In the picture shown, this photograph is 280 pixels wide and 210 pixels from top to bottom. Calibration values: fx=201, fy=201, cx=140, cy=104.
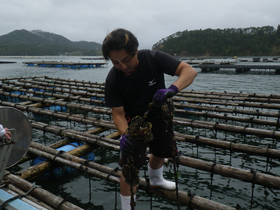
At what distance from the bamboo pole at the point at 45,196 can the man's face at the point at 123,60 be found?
94.8 inches

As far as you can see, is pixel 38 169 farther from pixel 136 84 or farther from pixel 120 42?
pixel 120 42

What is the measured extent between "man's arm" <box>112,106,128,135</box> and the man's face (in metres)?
0.55

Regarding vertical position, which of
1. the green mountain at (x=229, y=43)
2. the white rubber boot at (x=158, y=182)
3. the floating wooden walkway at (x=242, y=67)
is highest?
the green mountain at (x=229, y=43)

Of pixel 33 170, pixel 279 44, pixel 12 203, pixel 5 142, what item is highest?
pixel 279 44

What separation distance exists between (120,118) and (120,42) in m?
1.08

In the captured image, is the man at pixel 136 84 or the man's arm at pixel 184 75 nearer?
the man at pixel 136 84

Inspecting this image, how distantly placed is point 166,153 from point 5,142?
2.48 m

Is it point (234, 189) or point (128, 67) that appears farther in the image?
point (234, 189)

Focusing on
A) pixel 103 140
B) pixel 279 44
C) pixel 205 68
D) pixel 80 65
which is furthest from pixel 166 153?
pixel 279 44

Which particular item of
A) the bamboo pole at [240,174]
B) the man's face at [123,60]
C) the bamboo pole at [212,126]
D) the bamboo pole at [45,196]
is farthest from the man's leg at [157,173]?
the bamboo pole at [212,126]

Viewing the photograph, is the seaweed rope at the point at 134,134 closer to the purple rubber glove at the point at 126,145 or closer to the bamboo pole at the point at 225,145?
the purple rubber glove at the point at 126,145

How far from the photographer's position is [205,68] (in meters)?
51.9

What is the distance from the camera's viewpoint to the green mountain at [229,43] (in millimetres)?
125125

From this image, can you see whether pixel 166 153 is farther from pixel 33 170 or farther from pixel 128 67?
pixel 33 170
